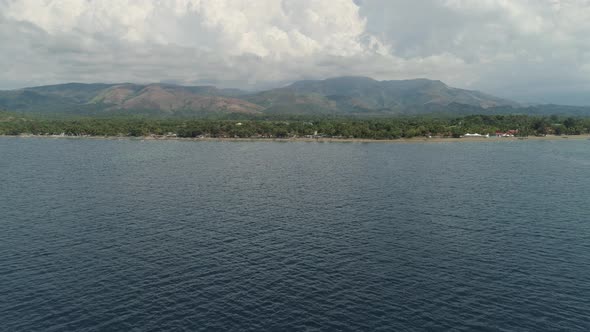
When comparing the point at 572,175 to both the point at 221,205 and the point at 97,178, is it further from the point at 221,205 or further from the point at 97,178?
the point at 97,178

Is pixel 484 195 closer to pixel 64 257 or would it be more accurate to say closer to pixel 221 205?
pixel 221 205

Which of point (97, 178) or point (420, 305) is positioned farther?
point (97, 178)

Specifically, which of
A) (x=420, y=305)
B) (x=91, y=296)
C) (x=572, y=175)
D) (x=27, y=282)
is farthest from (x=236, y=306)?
(x=572, y=175)

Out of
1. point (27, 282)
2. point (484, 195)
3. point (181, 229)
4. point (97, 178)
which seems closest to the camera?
point (27, 282)

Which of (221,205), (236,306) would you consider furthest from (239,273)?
(221,205)

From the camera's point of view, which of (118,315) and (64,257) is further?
(64,257)

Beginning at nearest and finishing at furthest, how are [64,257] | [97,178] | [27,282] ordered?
[27,282] < [64,257] < [97,178]

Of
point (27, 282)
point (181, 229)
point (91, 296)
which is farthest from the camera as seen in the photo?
point (181, 229)
